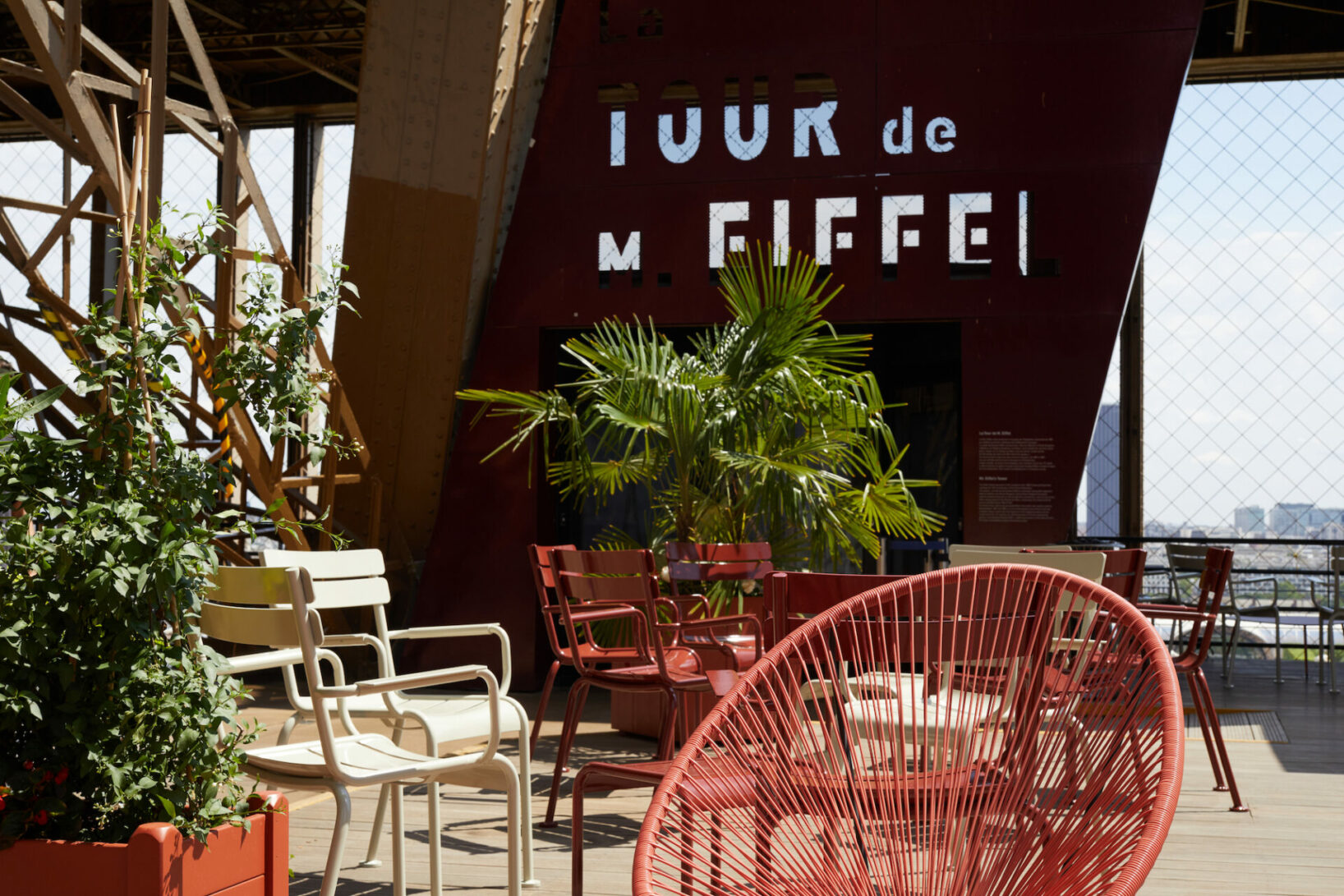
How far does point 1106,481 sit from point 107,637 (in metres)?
8.06

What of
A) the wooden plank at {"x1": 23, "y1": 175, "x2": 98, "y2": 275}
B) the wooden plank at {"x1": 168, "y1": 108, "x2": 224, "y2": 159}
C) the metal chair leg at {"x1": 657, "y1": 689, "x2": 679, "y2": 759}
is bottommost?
the metal chair leg at {"x1": 657, "y1": 689, "x2": 679, "y2": 759}

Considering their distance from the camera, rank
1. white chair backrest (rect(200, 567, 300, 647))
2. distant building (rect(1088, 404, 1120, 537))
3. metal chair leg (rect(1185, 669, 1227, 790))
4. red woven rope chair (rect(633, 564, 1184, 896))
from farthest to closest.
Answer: distant building (rect(1088, 404, 1120, 537)) → metal chair leg (rect(1185, 669, 1227, 790)) → white chair backrest (rect(200, 567, 300, 647)) → red woven rope chair (rect(633, 564, 1184, 896))

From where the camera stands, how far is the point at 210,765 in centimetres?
222

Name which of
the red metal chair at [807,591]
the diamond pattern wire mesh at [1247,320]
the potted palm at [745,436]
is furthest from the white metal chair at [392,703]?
the diamond pattern wire mesh at [1247,320]

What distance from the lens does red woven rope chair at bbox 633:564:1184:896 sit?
1.76 meters

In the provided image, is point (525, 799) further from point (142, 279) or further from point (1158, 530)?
point (1158, 530)

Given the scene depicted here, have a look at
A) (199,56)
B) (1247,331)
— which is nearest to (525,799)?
(199,56)

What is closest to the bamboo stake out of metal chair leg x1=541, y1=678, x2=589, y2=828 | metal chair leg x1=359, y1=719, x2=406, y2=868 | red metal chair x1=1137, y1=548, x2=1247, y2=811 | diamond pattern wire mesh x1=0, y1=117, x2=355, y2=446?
metal chair leg x1=359, y1=719, x2=406, y2=868

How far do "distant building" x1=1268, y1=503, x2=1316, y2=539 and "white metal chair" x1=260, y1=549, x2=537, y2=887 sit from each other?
6.87 metres

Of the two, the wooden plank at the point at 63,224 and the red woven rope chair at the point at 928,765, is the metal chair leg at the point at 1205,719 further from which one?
the wooden plank at the point at 63,224

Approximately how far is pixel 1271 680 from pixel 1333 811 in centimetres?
373

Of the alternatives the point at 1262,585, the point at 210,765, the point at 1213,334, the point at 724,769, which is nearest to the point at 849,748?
the point at 724,769

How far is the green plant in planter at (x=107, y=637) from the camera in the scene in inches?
84.4

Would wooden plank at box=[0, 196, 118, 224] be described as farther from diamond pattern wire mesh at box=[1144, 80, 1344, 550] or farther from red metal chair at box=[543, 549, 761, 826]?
diamond pattern wire mesh at box=[1144, 80, 1344, 550]
